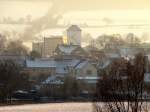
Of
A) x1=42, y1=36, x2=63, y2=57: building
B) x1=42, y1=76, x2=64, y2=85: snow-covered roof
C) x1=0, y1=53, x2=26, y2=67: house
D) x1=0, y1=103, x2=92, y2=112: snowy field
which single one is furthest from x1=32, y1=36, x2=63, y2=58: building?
x1=0, y1=103, x2=92, y2=112: snowy field

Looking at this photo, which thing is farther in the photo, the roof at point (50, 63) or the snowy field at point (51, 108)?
the roof at point (50, 63)

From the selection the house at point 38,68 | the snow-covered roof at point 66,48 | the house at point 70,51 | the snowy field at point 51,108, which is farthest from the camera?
the snow-covered roof at point 66,48

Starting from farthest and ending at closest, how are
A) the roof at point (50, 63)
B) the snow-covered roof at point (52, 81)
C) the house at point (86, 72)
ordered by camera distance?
the roof at point (50, 63) → the house at point (86, 72) → the snow-covered roof at point (52, 81)

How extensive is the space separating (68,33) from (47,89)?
24.8 m

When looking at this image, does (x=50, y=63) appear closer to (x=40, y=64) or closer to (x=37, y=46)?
(x=40, y=64)

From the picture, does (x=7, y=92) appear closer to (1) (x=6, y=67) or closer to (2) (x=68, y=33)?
(1) (x=6, y=67)

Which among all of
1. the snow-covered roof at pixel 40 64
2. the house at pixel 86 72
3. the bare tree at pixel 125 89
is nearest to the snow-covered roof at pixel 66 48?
the snow-covered roof at pixel 40 64

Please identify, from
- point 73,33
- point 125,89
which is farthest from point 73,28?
point 125,89

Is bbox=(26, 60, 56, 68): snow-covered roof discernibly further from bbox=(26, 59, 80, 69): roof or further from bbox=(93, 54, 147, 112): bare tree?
bbox=(93, 54, 147, 112): bare tree

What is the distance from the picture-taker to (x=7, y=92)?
32500 mm

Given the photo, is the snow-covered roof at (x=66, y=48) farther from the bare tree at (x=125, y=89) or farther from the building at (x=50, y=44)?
the bare tree at (x=125, y=89)

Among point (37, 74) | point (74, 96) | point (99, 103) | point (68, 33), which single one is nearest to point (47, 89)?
point (74, 96)

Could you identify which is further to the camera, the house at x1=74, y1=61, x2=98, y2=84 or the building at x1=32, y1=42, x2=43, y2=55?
the building at x1=32, y1=42, x2=43, y2=55

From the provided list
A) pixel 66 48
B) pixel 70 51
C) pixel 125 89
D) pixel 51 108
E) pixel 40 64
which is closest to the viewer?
pixel 125 89
